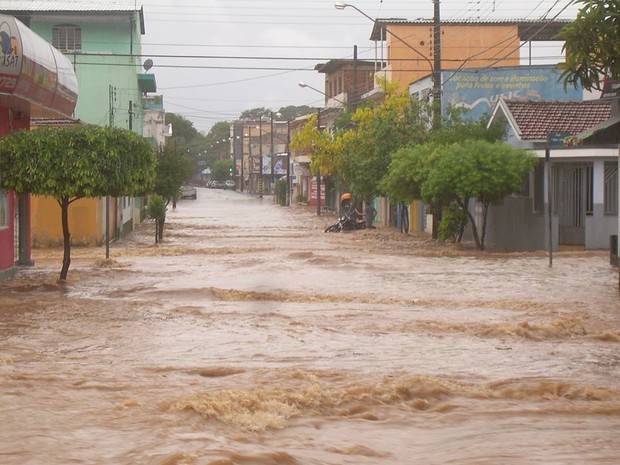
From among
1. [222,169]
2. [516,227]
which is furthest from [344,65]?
[222,169]

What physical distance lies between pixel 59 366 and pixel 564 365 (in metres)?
6.17

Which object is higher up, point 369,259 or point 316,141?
point 316,141

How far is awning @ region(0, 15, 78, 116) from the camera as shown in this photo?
20.4 m

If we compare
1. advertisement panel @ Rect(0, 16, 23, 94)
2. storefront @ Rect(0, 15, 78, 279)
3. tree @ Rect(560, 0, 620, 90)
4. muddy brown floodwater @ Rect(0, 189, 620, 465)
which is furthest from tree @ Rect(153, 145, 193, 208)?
tree @ Rect(560, 0, 620, 90)

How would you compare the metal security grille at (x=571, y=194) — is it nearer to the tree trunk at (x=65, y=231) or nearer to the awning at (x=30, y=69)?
the awning at (x=30, y=69)

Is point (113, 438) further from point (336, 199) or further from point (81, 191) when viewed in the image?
point (336, 199)

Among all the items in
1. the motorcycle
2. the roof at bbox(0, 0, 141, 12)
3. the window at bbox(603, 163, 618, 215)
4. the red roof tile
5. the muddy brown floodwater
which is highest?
the roof at bbox(0, 0, 141, 12)

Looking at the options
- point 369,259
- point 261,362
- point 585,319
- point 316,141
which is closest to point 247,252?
point 369,259

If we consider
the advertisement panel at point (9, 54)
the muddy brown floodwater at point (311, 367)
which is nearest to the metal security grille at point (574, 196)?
the muddy brown floodwater at point (311, 367)

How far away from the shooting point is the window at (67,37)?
61219mm

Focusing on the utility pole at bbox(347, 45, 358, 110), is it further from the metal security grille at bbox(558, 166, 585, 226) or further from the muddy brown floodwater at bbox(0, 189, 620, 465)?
the muddy brown floodwater at bbox(0, 189, 620, 465)

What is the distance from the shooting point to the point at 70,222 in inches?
1436

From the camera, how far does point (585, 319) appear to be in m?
17.8

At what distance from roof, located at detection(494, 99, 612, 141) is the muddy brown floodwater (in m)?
7.49
